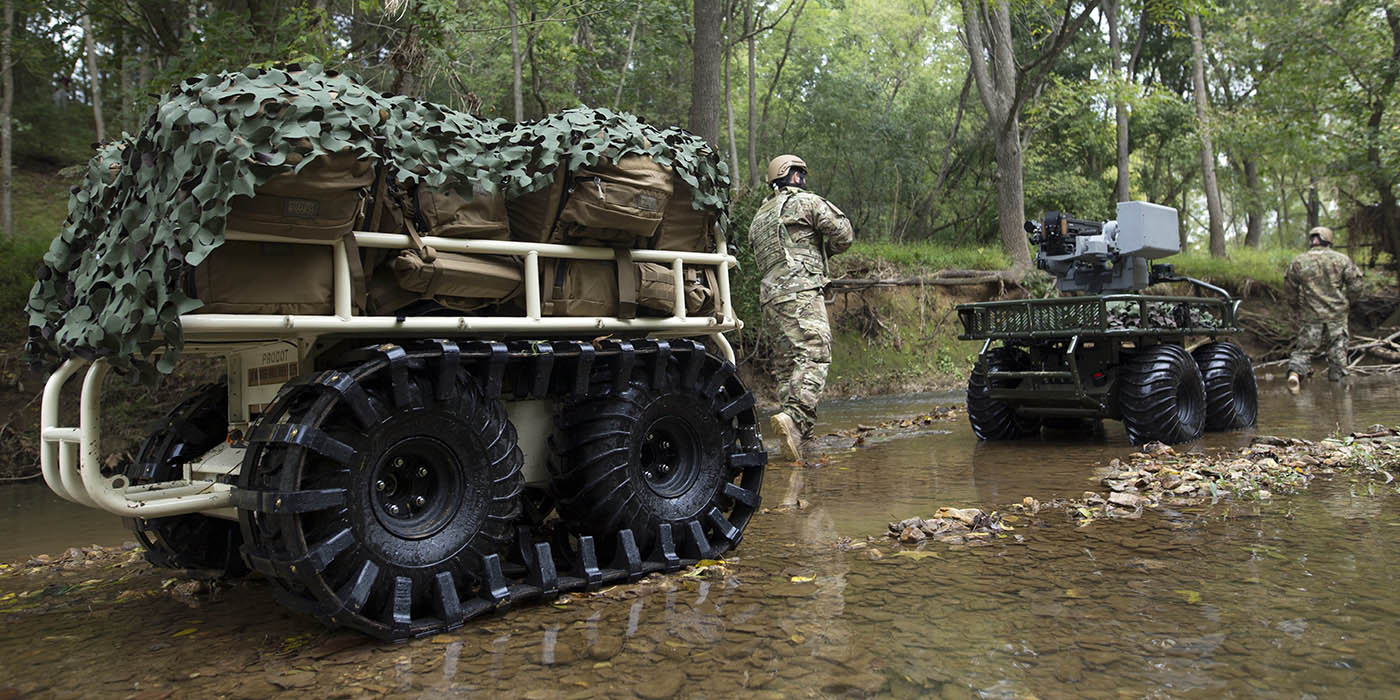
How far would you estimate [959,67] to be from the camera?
29547 mm

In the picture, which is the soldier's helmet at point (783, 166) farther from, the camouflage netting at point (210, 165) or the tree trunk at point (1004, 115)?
the tree trunk at point (1004, 115)

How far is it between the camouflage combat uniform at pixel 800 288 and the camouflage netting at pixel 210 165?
369 cm

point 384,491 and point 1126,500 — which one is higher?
point 384,491

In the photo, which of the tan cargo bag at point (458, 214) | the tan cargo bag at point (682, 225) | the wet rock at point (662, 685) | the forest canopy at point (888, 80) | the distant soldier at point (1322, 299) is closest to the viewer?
the wet rock at point (662, 685)

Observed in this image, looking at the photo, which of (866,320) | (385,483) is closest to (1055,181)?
(866,320)

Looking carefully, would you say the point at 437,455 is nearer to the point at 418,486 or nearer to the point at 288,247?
the point at 418,486

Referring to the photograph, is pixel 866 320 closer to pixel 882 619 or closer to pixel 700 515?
pixel 700 515

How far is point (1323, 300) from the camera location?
1447 cm

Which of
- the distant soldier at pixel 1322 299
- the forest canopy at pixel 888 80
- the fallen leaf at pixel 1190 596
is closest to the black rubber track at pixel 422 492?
the fallen leaf at pixel 1190 596

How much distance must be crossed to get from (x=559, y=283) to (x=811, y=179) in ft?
62.0

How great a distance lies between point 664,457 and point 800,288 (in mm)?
3629

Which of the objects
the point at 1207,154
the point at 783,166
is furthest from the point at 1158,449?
the point at 1207,154

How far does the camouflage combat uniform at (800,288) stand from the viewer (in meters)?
7.98

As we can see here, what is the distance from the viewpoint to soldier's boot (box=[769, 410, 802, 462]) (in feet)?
25.7
